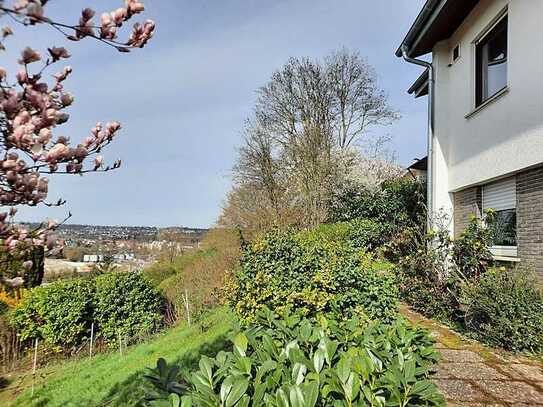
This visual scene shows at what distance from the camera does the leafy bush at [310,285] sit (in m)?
4.42

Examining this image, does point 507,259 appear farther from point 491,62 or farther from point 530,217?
point 491,62

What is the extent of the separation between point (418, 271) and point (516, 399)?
3.65 m

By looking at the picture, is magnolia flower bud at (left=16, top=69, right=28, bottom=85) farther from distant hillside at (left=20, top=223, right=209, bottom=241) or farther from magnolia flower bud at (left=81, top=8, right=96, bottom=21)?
distant hillside at (left=20, top=223, right=209, bottom=241)

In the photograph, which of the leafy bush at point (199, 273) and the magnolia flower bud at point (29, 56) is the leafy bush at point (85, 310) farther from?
the magnolia flower bud at point (29, 56)

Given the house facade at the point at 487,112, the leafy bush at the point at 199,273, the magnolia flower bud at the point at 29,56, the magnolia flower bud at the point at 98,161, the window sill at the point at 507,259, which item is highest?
the house facade at the point at 487,112

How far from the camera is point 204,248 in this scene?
1522 cm

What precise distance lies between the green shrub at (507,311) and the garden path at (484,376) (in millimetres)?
191

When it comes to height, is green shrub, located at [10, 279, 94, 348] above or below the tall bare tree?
below

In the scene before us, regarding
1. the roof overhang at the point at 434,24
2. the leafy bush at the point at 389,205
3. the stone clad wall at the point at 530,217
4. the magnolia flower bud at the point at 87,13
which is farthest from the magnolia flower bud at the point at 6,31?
the leafy bush at the point at 389,205

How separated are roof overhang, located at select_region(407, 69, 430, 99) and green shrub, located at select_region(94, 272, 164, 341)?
8.91m

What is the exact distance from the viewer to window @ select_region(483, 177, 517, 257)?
265 inches

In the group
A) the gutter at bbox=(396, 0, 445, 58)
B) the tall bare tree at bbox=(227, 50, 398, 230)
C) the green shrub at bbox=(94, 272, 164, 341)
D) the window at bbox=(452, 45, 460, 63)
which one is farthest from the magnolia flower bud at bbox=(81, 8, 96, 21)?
the tall bare tree at bbox=(227, 50, 398, 230)

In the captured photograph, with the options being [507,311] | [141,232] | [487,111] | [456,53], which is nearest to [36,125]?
Answer: [507,311]

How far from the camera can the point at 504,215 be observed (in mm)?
7039
